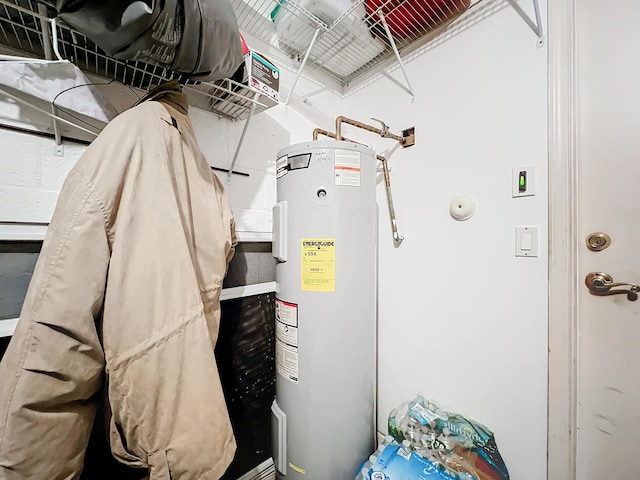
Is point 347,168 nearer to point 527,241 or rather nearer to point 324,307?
point 324,307

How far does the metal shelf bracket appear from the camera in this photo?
81 cm

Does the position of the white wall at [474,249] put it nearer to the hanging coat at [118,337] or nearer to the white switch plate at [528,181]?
the white switch plate at [528,181]

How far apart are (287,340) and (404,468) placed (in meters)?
0.57

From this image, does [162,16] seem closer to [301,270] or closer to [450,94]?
[301,270]

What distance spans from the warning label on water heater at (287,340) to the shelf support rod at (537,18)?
127cm

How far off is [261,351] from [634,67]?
1.65 metres

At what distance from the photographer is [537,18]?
2.64 ft

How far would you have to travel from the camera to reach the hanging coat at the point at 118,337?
44 centimetres

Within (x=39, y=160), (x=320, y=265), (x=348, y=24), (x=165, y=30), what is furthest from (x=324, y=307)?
(x=348, y=24)

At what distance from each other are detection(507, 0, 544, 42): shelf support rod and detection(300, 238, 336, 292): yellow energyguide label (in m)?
1.00

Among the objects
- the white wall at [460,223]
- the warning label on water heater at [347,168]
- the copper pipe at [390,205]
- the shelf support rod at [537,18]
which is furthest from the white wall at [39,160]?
the shelf support rod at [537,18]

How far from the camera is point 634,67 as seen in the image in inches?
28.6

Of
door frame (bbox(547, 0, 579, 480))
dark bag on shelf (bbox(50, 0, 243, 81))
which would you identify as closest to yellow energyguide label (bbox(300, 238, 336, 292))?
dark bag on shelf (bbox(50, 0, 243, 81))

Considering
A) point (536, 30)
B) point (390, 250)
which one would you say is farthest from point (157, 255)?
point (536, 30)
